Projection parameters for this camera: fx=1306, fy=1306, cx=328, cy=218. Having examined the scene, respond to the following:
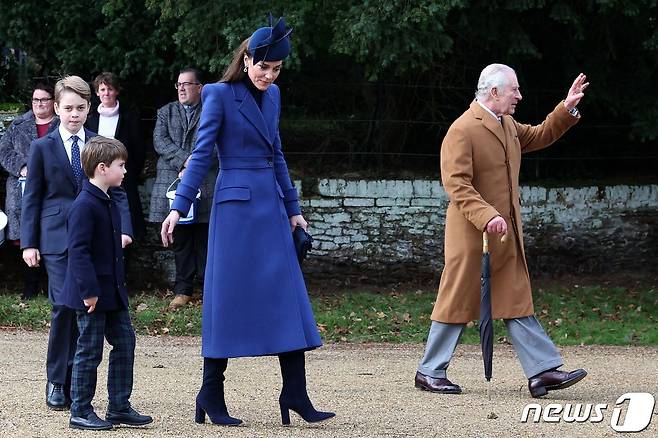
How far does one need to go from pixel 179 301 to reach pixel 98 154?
5083 mm

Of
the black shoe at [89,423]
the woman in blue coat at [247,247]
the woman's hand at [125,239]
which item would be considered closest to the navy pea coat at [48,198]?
the woman's hand at [125,239]

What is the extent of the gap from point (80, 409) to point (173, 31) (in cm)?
695

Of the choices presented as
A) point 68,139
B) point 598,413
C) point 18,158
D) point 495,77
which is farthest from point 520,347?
point 18,158

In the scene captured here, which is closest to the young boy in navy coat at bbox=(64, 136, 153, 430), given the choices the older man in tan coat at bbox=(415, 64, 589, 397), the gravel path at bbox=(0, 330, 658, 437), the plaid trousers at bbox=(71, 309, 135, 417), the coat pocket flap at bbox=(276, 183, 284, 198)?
the plaid trousers at bbox=(71, 309, 135, 417)

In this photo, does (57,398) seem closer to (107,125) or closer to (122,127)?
(107,125)

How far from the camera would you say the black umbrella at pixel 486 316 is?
7.58 metres

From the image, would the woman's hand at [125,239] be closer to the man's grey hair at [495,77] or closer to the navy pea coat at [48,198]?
the navy pea coat at [48,198]

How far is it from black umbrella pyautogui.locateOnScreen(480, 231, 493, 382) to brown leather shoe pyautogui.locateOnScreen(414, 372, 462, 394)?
0.28 metres

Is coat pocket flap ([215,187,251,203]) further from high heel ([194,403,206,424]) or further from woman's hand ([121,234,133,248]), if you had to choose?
high heel ([194,403,206,424])

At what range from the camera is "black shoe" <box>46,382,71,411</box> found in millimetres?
7133

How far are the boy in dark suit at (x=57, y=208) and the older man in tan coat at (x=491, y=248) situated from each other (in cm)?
202

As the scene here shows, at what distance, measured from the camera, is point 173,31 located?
1293 cm

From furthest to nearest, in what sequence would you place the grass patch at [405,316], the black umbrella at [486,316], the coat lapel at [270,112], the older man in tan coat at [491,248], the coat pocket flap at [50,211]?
the grass patch at [405,316] < the older man in tan coat at [491,248] < the black umbrella at [486,316] < the coat pocket flap at [50,211] < the coat lapel at [270,112]

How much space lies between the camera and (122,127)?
12031mm
